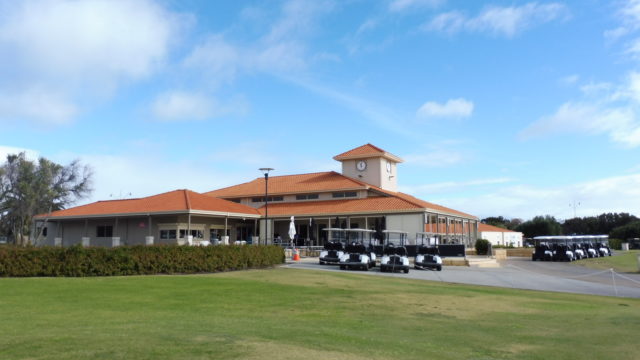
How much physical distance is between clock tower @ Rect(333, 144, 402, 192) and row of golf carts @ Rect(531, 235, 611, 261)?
1394 centimetres

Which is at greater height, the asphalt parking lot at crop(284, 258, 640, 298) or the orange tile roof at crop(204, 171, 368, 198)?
the orange tile roof at crop(204, 171, 368, 198)

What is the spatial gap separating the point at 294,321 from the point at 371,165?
37.5 m

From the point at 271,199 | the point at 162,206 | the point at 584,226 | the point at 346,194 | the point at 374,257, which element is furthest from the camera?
the point at 584,226

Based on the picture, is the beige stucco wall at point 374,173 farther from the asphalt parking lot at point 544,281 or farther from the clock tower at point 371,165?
the asphalt parking lot at point 544,281

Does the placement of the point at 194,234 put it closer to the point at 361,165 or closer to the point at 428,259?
the point at 361,165

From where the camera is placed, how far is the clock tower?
1838 inches

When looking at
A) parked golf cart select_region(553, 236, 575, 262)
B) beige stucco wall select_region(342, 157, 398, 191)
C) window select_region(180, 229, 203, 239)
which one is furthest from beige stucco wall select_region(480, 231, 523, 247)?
window select_region(180, 229, 203, 239)

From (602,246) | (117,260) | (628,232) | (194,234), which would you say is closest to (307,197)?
(194,234)

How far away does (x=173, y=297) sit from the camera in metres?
13.9

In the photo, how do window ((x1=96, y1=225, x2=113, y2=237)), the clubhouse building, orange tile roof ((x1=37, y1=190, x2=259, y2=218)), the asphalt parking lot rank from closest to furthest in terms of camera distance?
the asphalt parking lot, orange tile roof ((x1=37, y1=190, x2=259, y2=218)), the clubhouse building, window ((x1=96, y1=225, x2=113, y2=237))

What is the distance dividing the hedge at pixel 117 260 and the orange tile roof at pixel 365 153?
984 inches

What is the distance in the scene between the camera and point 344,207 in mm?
40250

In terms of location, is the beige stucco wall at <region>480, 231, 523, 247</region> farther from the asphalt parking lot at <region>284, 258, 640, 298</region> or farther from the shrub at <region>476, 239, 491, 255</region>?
the asphalt parking lot at <region>284, 258, 640, 298</region>

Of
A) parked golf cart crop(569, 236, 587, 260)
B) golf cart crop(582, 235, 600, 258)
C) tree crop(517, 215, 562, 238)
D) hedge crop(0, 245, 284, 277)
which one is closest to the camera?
hedge crop(0, 245, 284, 277)
